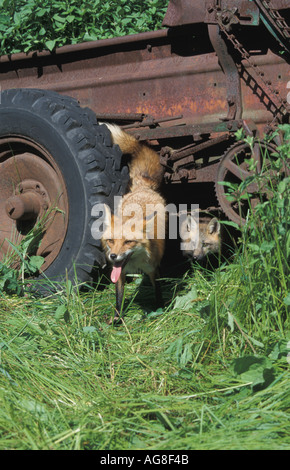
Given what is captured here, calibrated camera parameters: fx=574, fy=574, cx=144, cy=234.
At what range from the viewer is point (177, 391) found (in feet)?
9.37

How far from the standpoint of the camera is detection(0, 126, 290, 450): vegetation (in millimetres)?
2396

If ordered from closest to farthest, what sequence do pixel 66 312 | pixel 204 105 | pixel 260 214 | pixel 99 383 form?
pixel 99 383
pixel 260 214
pixel 66 312
pixel 204 105

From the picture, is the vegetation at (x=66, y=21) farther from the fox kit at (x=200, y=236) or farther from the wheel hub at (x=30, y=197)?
the fox kit at (x=200, y=236)

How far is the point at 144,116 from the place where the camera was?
4.26 m

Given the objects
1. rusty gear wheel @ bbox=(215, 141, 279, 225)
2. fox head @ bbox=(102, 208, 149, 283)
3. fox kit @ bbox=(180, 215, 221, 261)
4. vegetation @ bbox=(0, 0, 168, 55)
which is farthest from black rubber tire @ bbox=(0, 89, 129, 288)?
fox kit @ bbox=(180, 215, 221, 261)

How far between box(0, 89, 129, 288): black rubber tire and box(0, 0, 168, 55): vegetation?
0.98 meters

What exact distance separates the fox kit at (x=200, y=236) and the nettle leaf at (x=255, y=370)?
2428 mm

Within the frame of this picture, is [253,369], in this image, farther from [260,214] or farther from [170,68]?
[170,68]

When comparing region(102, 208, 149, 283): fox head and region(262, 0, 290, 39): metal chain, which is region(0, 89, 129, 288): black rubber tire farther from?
region(262, 0, 290, 39): metal chain

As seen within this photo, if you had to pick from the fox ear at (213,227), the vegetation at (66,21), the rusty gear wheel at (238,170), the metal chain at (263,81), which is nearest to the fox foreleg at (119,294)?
the rusty gear wheel at (238,170)

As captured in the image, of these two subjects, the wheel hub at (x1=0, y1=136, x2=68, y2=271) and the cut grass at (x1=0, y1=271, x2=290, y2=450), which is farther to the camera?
the wheel hub at (x1=0, y1=136, x2=68, y2=271)

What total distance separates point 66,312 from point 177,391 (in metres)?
0.95

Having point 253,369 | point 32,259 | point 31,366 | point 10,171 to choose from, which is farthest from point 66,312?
point 10,171

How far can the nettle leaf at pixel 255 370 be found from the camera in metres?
2.67
